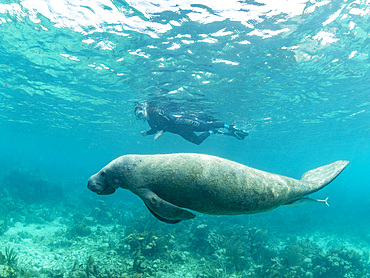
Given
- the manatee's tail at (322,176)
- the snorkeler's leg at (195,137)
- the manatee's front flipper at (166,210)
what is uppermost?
the snorkeler's leg at (195,137)

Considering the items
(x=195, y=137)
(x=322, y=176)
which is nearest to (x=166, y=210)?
(x=322, y=176)

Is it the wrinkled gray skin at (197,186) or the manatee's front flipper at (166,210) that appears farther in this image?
the wrinkled gray skin at (197,186)

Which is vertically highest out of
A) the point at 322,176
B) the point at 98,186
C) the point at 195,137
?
the point at 195,137

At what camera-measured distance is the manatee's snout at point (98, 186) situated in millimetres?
3457

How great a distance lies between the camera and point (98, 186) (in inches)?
137

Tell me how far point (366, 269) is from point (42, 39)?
819 inches

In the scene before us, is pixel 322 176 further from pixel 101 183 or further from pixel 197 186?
pixel 101 183

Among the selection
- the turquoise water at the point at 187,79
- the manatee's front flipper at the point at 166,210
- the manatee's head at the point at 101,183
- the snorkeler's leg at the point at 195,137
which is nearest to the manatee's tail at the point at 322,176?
the manatee's front flipper at the point at 166,210

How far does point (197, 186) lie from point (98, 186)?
1.72 metres

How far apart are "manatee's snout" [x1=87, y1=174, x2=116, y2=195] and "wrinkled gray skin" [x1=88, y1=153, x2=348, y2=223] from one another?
0.02 m

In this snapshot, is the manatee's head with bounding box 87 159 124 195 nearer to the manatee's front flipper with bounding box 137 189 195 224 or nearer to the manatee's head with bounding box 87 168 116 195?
the manatee's head with bounding box 87 168 116 195

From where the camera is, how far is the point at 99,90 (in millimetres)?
17875

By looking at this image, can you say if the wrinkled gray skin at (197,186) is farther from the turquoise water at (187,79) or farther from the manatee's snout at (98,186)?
the turquoise water at (187,79)

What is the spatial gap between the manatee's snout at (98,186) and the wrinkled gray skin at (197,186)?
17mm
